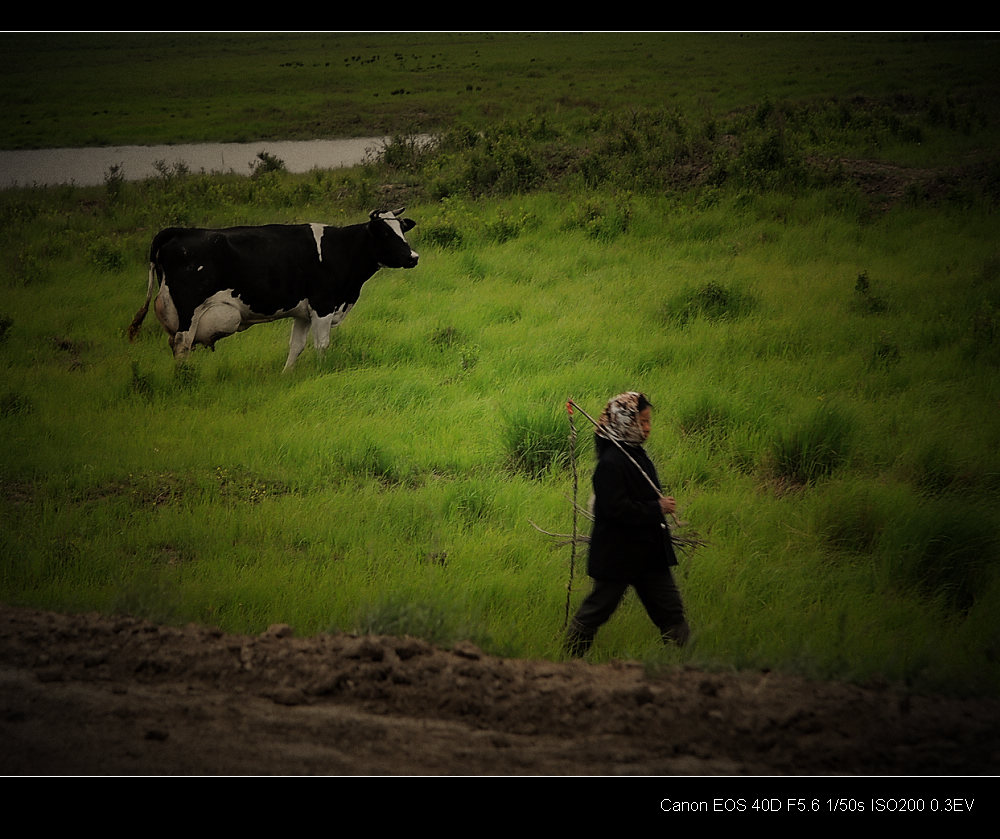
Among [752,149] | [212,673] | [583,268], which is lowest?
[212,673]

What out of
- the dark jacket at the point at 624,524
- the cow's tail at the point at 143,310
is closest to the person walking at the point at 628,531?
the dark jacket at the point at 624,524

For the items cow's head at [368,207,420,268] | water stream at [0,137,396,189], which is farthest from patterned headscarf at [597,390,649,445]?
water stream at [0,137,396,189]

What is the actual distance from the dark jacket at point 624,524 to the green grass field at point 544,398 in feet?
1.55

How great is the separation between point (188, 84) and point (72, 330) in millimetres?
6319

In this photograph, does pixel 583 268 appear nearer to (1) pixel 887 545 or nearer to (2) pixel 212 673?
(1) pixel 887 545

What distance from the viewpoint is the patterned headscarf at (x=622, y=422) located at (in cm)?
433

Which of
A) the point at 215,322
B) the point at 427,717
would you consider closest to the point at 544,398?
the point at 215,322

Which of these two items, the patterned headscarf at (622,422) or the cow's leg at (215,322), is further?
the cow's leg at (215,322)

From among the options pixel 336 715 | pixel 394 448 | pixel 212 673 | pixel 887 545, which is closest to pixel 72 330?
pixel 394 448

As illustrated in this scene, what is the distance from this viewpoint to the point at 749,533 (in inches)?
227

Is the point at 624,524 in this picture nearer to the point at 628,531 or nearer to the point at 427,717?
the point at 628,531

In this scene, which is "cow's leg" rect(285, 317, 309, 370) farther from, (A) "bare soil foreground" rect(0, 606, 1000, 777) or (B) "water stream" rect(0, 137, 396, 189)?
(B) "water stream" rect(0, 137, 396, 189)

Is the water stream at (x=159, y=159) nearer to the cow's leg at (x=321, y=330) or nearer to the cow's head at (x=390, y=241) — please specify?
the cow's head at (x=390, y=241)

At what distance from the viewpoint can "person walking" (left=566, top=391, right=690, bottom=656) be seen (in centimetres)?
423
